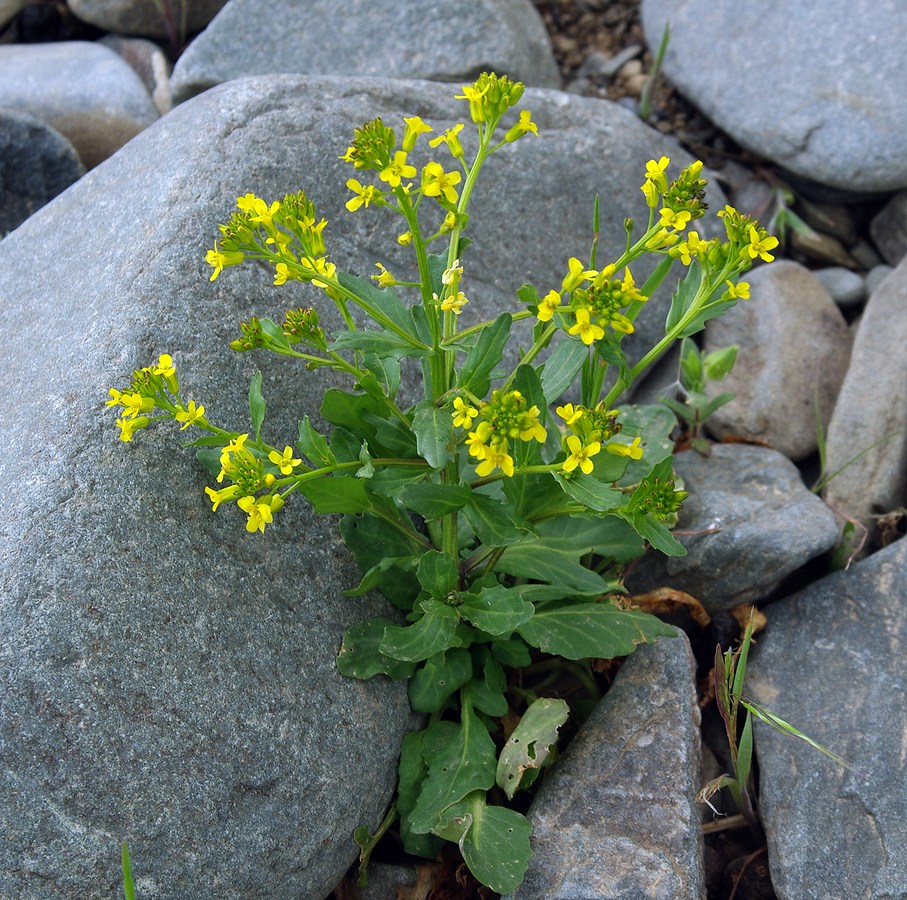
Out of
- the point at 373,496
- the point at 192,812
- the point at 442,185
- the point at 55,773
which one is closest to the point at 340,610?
the point at 373,496

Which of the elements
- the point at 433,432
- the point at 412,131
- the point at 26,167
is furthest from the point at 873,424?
the point at 26,167

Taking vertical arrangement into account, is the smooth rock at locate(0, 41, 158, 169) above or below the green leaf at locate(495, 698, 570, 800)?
above

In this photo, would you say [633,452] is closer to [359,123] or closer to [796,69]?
[359,123]

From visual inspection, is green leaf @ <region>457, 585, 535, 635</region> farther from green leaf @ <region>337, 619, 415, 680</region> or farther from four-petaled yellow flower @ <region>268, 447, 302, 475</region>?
four-petaled yellow flower @ <region>268, 447, 302, 475</region>

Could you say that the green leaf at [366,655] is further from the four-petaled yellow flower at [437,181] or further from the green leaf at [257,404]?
the four-petaled yellow flower at [437,181]

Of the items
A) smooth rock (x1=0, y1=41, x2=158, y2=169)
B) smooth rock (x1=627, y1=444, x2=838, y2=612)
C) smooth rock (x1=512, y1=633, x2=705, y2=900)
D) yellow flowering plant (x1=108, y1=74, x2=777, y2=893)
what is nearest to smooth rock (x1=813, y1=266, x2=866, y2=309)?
smooth rock (x1=627, y1=444, x2=838, y2=612)

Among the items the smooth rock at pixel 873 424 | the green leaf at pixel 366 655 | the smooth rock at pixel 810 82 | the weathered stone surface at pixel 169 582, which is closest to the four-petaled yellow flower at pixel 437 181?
the weathered stone surface at pixel 169 582
